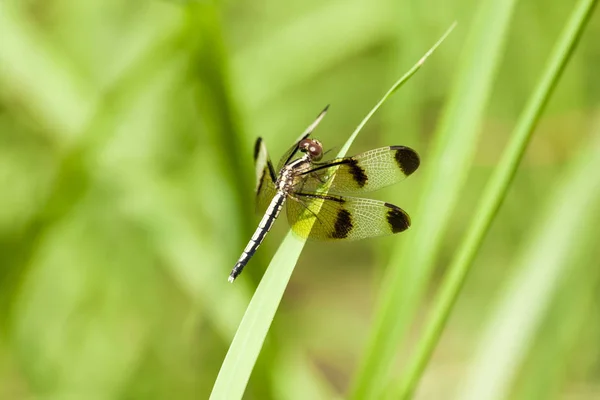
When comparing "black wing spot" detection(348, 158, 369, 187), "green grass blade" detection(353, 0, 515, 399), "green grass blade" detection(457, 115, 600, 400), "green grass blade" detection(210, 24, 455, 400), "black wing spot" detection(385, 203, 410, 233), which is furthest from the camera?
"green grass blade" detection(457, 115, 600, 400)

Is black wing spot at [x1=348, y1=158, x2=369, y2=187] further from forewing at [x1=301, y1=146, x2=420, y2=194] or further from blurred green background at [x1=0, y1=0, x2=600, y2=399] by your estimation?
blurred green background at [x1=0, y1=0, x2=600, y2=399]

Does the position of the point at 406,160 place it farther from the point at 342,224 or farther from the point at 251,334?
the point at 251,334

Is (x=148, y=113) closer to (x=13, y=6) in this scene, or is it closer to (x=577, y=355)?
(x=13, y=6)

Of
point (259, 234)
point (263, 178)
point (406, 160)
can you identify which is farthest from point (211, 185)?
point (406, 160)

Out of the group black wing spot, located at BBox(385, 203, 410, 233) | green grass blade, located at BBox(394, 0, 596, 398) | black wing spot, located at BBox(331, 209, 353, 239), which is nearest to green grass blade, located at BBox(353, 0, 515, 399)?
green grass blade, located at BBox(394, 0, 596, 398)

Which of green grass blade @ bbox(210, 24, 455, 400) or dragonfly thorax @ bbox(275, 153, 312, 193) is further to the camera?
dragonfly thorax @ bbox(275, 153, 312, 193)

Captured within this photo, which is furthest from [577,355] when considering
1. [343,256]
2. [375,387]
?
[375,387]

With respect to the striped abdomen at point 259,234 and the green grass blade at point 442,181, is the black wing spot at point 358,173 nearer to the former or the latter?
the striped abdomen at point 259,234

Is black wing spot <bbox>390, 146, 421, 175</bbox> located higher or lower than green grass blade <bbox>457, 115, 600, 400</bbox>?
higher
